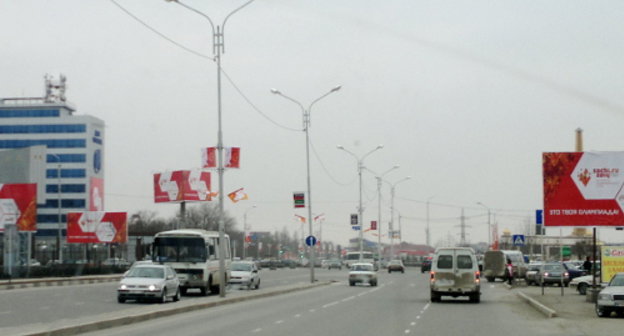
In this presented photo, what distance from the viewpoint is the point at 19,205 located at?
2781 inches

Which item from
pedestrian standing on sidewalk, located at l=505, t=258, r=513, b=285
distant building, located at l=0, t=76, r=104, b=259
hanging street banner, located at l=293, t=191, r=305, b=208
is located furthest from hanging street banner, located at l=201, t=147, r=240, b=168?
distant building, located at l=0, t=76, r=104, b=259

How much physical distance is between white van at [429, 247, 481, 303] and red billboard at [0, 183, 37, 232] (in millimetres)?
44595

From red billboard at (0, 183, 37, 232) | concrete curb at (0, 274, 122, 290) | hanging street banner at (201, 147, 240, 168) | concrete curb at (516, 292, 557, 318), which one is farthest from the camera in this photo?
red billboard at (0, 183, 37, 232)

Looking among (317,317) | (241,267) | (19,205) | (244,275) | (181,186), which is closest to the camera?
(317,317)

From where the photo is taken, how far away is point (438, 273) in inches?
1378

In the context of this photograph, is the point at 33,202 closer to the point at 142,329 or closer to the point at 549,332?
the point at 142,329

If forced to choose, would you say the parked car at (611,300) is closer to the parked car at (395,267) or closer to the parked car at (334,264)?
the parked car at (395,267)

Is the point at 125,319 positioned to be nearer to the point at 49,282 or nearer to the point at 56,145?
the point at 49,282

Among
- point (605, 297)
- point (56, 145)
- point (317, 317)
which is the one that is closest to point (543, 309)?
point (605, 297)

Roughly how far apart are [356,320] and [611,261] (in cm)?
1472

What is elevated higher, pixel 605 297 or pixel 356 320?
pixel 605 297

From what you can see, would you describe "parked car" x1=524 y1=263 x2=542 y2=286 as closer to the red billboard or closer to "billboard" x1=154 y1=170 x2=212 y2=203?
the red billboard

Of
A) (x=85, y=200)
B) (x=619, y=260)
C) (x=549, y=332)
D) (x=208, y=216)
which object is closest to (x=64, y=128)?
(x=85, y=200)

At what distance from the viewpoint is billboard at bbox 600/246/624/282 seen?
34844mm
